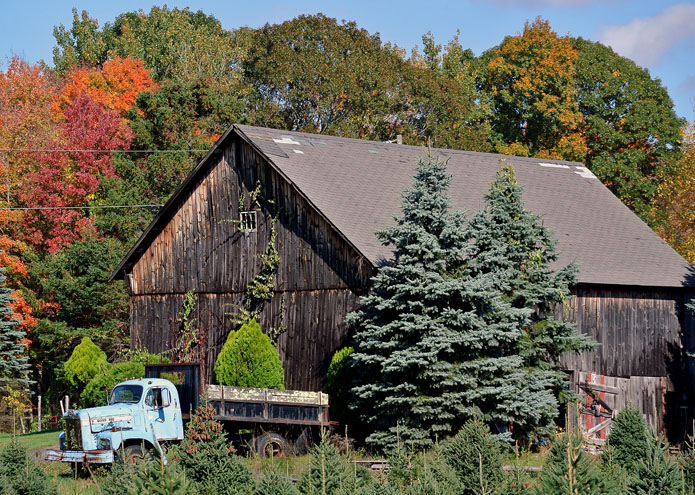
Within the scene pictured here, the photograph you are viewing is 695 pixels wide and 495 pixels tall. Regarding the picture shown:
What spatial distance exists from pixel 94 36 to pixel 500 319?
176 feet

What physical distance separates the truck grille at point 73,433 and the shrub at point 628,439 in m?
11.2

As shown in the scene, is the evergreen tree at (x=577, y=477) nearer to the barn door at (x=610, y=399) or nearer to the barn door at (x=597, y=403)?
the barn door at (x=610, y=399)

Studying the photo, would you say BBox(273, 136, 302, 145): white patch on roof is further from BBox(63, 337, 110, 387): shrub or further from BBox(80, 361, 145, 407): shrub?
BBox(63, 337, 110, 387): shrub

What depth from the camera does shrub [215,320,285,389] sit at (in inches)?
976

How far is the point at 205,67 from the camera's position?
2228 inches

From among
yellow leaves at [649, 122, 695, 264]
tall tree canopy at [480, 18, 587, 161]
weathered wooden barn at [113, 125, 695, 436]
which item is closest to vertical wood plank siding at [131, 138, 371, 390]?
weathered wooden barn at [113, 125, 695, 436]

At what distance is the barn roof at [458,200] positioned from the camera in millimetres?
25703

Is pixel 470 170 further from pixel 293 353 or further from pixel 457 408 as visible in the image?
pixel 457 408

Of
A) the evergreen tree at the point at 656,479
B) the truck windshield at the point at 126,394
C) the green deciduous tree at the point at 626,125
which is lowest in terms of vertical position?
the evergreen tree at the point at 656,479

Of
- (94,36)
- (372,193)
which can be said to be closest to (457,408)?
(372,193)

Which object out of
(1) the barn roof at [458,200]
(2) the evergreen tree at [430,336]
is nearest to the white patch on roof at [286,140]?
(1) the barn roof at [458,200]

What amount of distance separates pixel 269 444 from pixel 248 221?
26.7 ft

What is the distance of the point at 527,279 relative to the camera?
23.3 m

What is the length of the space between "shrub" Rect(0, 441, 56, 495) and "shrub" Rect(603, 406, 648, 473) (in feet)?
33.5
